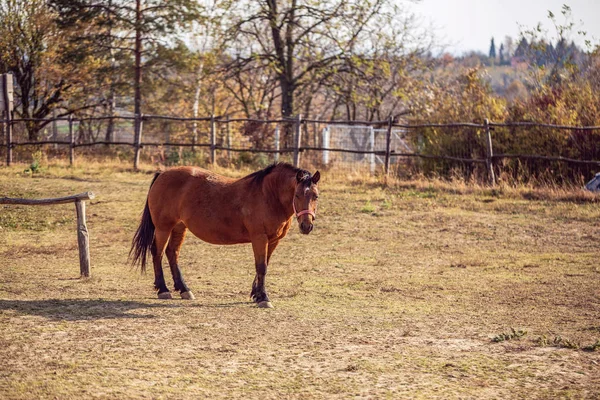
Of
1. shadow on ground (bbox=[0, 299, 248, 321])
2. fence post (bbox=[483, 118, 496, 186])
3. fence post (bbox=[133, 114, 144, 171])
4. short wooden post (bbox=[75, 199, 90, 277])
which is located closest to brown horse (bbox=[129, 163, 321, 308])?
shadow on ground (bbox=[0, 299, 248, 321])

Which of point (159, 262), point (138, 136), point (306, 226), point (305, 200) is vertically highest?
point (138, 136)

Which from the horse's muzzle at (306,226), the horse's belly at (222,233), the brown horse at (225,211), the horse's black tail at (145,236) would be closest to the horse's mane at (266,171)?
the brown horse at (225,211)

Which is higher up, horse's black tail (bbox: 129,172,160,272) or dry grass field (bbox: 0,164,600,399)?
horse's black tail (bbox: 129,172,160,272)

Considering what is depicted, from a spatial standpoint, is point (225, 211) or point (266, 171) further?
point (225, 211)

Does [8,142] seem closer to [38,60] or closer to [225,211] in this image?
[38,60]

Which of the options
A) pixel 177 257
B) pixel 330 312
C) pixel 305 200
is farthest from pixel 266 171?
pixel 330 312

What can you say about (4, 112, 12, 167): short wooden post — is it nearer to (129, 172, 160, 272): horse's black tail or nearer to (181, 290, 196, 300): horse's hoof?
(129, 172, 160, 272): horse's black tail

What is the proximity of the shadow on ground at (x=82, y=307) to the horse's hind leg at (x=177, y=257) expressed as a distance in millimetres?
226

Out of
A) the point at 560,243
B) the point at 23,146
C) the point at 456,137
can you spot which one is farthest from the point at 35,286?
the point at 23,146

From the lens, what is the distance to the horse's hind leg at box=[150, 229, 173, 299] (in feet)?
28.5

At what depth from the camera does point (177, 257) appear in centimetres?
883

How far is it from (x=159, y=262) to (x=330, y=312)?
2117 millimetres

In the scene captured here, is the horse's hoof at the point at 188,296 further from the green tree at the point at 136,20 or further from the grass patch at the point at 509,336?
the green tree at the point at 136,20

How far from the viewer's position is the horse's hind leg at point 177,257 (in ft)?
28.5
